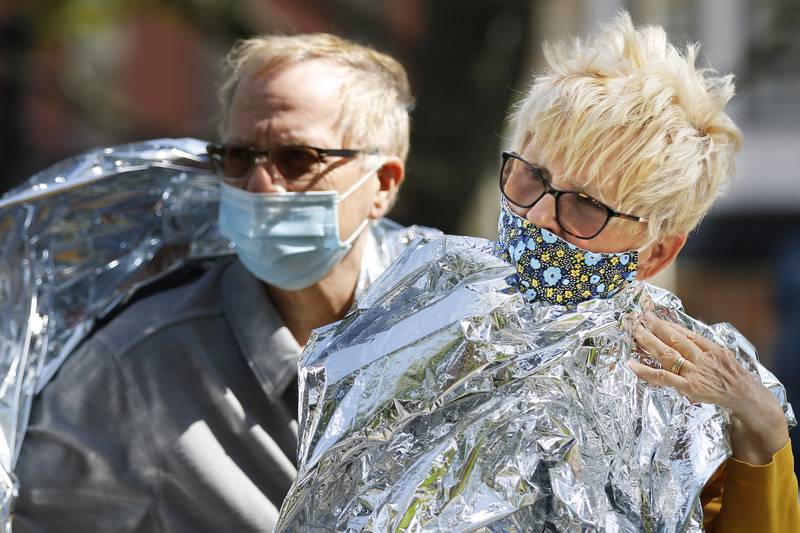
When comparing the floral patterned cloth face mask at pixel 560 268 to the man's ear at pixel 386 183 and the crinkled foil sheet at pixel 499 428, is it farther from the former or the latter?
the man's ear at pixel 386 183

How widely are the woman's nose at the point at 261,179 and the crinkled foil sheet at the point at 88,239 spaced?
11.7 inches

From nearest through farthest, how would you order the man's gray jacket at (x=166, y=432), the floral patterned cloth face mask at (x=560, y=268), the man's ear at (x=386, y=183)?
the floral patterned cloth face mask at (x=560, y=268) < the man's gray jacket at (x=166, y=432) < the man's ear at (x=386, y=183)

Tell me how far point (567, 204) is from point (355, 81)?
0.95 meters

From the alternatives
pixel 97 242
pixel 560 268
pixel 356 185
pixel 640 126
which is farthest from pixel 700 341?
pixel 97 242

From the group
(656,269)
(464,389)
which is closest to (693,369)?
(656,269)

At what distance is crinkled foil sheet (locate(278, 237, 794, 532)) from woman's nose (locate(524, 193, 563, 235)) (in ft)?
0.37

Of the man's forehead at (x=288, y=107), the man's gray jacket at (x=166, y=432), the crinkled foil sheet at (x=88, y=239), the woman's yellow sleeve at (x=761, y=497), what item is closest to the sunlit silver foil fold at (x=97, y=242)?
the crinkled foil sheet at (x=88, y=239)

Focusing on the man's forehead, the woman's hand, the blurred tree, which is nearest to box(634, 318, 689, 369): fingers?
the woman's hand

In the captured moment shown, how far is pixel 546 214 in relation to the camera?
190 cm

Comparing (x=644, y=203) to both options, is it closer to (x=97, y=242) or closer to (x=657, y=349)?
(x=657, y=349)

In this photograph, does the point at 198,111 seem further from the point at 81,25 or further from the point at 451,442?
the point at 451,442

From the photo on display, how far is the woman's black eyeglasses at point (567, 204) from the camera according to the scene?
1.87 meters

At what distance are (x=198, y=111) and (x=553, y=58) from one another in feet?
47.5

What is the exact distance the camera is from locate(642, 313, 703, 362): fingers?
1876 millimetres
